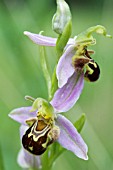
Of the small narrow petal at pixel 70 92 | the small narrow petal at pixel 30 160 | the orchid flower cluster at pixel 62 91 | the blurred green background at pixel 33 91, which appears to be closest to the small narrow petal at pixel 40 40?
the orchid flower cluster at pixel 62 91

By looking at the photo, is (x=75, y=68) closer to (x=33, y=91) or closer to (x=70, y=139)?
(x=70, y=139)

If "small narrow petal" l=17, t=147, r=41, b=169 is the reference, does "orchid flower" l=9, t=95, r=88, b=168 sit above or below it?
above

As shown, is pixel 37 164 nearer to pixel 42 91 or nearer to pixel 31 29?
pixel 42 91

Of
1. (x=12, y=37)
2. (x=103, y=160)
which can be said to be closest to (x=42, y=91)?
(x=103, y=160)

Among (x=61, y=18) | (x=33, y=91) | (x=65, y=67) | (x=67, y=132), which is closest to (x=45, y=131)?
(x=67, y=132)

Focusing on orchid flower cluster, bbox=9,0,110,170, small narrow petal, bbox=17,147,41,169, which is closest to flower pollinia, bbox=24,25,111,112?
orchid flower cluster, bbox=9,0,110,170

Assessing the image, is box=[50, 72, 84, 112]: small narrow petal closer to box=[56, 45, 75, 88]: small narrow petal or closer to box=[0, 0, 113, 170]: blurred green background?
box=[56, 45, 75, 88]: small narrow petal

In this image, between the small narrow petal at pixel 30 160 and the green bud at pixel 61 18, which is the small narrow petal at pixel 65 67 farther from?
the small narrow petal at pixel 30 160
